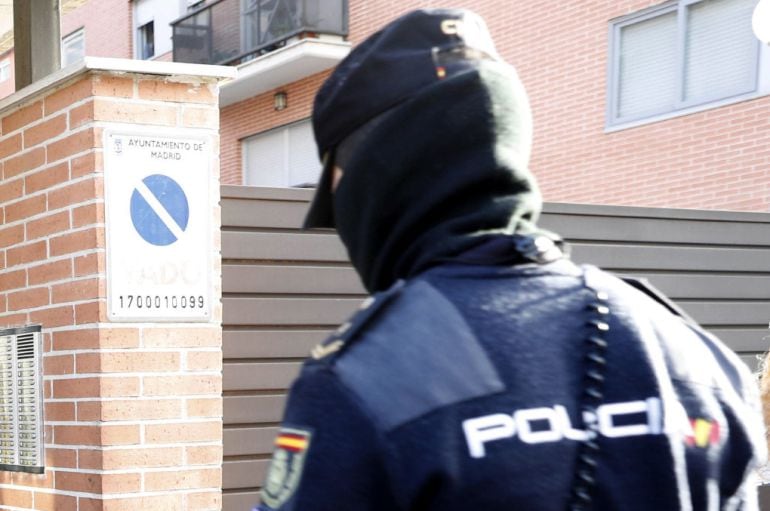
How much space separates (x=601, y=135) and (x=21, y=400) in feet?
28.7

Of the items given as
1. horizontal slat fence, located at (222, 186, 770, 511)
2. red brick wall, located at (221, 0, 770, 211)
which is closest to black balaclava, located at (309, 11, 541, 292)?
horizontal slat fence, located at (222, 186, 770, 511)

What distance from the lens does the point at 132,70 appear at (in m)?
3.26

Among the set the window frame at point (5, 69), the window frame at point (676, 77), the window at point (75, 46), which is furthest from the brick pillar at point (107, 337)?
the window frame at point (5, 69)

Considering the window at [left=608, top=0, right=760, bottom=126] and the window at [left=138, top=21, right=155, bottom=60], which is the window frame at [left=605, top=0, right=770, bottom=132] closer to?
the window at [left=608, top=0, right=760, bottom=126]

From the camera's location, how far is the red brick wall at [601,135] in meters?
9.77

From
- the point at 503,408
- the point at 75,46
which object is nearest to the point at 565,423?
the point at 503,408

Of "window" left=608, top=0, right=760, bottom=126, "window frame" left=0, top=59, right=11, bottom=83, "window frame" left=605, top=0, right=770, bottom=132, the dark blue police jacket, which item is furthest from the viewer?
"window frame" left=0, top=59, right=11, bottom=83

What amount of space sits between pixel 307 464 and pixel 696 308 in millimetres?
5250

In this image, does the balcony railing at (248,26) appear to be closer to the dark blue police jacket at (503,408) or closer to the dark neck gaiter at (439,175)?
the dark neck gaiter at (439,175)

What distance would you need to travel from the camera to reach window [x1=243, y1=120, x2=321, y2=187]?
15.6 metres

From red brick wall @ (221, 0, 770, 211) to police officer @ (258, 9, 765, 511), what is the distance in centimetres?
875

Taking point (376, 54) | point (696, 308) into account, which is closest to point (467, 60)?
point (376, 54)

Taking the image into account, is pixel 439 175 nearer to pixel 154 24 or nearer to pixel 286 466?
pixel 286 466

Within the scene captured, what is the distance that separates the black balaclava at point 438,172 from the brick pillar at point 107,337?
214 cm
